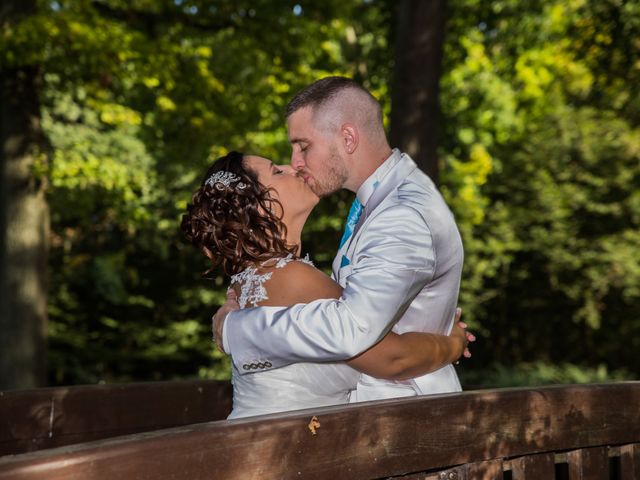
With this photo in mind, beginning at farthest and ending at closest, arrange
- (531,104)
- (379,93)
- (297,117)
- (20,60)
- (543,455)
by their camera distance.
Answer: (531,104) → (379,93) → (20,60) → (297,117) → (543,455)

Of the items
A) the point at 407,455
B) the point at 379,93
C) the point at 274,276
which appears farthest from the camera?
the point at 379,93

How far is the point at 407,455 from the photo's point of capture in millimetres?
2453

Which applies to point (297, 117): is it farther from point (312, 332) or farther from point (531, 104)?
point (531, 104)

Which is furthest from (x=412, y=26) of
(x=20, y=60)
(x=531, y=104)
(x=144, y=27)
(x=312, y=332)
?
(x=531, y=104)

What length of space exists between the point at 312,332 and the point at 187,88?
1168 cm

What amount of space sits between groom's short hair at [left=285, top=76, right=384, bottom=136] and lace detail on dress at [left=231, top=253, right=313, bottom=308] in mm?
559

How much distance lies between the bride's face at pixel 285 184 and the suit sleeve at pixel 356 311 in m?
0.38

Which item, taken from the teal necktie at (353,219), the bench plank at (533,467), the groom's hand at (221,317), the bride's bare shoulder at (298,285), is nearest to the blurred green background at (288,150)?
the teal necktie at (353,219)

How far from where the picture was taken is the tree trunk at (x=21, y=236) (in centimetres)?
1241

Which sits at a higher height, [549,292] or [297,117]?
[297,117]

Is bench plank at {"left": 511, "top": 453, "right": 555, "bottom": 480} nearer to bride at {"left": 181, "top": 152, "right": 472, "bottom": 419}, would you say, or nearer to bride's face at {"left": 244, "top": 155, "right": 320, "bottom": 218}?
bride at {"left": 181, "top": 152, "right": 472, "bottom": 419}

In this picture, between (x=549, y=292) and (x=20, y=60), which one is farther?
(x=549, y=292)

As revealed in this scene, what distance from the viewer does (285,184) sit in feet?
11.1

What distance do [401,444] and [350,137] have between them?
4.32ft
